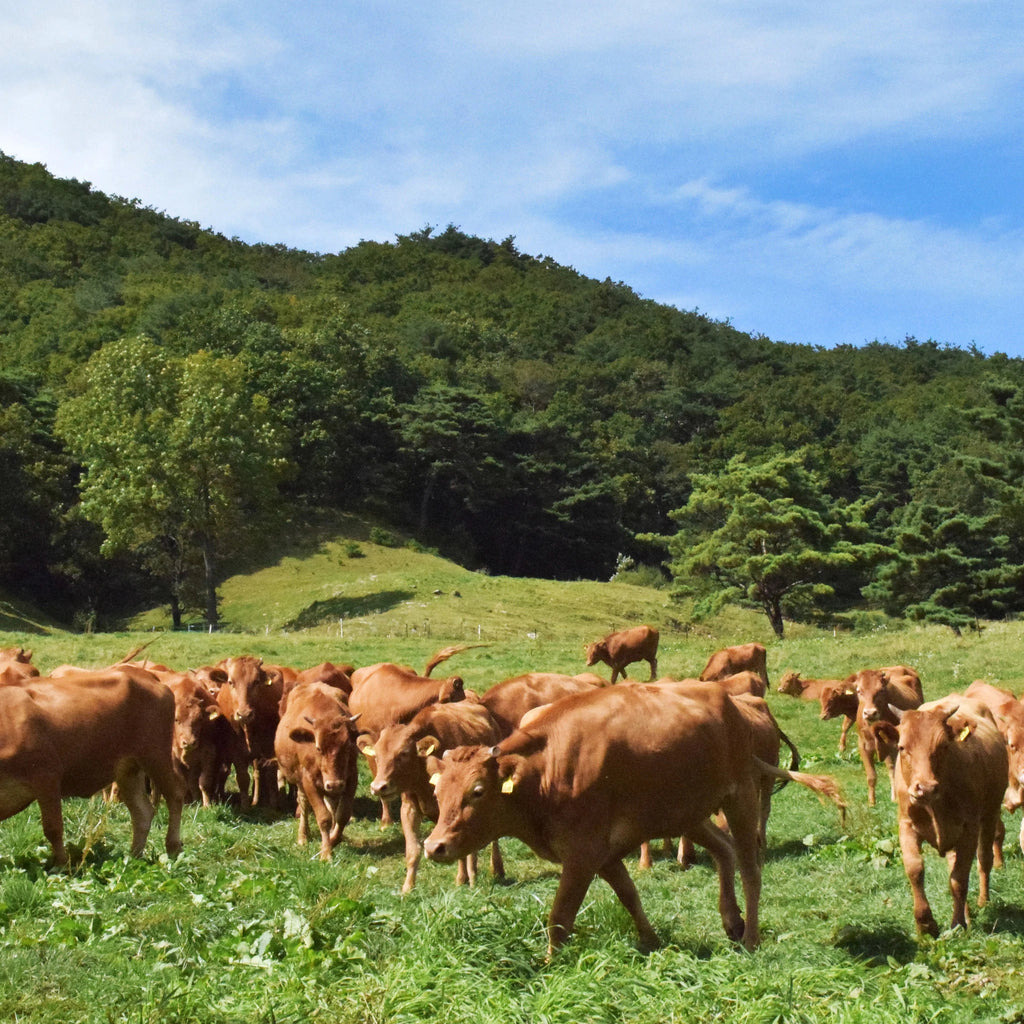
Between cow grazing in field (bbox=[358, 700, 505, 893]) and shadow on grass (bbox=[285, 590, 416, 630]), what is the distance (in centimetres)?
3824

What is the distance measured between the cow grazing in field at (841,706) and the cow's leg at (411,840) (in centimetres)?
928

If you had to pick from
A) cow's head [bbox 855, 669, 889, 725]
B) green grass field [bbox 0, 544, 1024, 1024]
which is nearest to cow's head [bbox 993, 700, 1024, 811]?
green grass field [bbox 0, 544, 1024, 1024]

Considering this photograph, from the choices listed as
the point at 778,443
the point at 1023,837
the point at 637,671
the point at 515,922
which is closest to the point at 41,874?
the point at 515,922

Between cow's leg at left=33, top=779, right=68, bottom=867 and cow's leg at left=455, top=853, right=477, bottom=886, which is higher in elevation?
cow's leg at left=33, top=779, right=68, bottom=867

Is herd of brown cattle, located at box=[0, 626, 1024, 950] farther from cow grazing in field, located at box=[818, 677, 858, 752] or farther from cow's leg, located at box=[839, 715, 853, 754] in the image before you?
cow grazing in field, located at box=[818, 677, 858, 752]

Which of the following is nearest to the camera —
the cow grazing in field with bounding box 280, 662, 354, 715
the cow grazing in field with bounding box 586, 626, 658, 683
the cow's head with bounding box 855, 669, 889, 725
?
the cow's head with bounding box 855, 669, 889, 725

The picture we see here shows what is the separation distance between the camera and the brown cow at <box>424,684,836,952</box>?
26.2 feet

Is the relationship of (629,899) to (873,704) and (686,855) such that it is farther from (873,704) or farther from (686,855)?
(873,704)

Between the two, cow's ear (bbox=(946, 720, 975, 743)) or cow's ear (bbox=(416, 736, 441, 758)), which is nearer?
cow's ear (bbox=(946, 720, 975, 743))

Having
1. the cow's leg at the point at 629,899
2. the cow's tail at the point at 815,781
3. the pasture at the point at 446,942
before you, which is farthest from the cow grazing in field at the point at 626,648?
the cow's leg at the point at 629,899

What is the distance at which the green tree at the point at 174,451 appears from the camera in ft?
160

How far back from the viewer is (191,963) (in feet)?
25.5

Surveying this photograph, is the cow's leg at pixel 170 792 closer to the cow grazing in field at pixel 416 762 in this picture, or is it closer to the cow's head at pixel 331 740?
the cow's head at pixel 331 740

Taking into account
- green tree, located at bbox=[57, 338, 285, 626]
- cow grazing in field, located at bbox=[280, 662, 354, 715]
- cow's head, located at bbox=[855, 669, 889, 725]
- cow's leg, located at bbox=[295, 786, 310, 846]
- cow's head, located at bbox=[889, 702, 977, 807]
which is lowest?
cow's leg, located at bbox=[295, 786, 310, 846]
